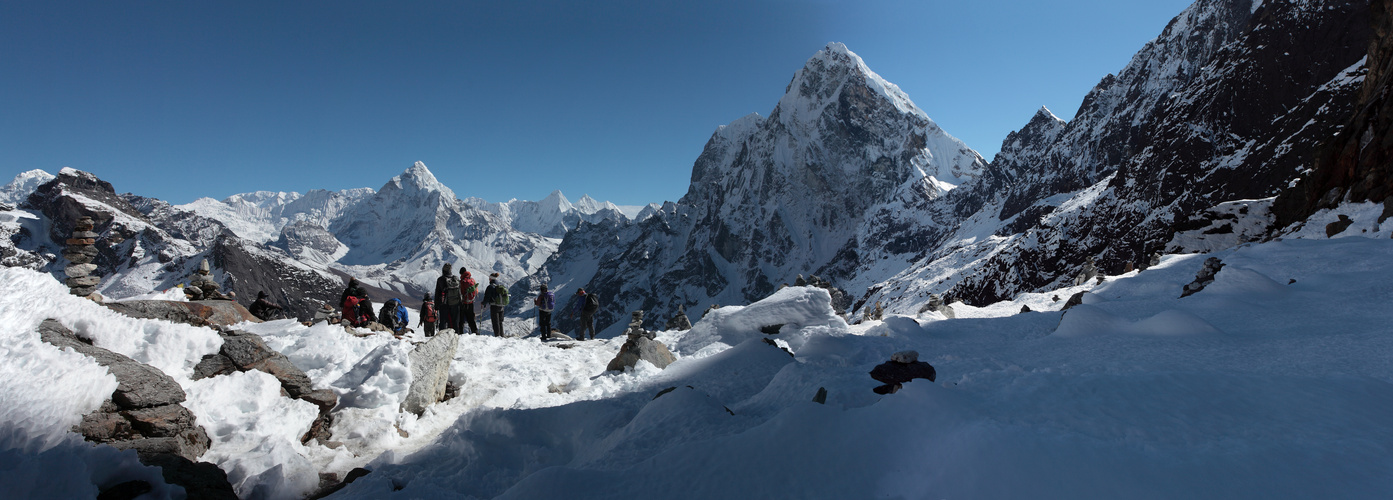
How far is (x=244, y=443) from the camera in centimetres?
637

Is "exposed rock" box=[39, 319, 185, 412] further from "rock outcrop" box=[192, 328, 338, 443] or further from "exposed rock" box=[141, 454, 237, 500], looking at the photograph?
"rock outcrop" box=[192, 328, 338, 443]

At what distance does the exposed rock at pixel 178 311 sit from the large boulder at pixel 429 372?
3220 mm

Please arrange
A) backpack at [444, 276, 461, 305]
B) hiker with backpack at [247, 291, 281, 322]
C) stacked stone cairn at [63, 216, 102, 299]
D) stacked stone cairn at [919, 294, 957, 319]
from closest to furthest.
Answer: stacked stone cairn at [63, 216, 102, 299] < hiker with backpack at [247, 291, 281, 322] < backpack at [444, 276, 461, 305] < stacked stone cairn at [919, 294, 957, 319]

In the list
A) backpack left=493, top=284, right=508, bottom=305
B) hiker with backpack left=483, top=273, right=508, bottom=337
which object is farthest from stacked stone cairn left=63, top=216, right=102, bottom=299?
backpack left=493, top=284, right=508, bottom=305

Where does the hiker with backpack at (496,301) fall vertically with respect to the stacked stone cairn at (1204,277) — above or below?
above

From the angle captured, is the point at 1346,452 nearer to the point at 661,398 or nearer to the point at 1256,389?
the point at 1256,389

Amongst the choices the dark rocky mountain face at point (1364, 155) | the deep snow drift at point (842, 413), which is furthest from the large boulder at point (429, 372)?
the dark rocky mountain face at point (1364, 155)

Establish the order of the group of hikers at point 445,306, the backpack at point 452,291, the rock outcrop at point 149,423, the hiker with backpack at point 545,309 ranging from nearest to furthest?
1. the rock outcrop at point 149,423
2. the group of hikers at point 445,306
3. the backpack at point 452,291
4. the hiker with backpack at point 545,309

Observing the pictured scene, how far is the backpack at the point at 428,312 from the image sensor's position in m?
18.2

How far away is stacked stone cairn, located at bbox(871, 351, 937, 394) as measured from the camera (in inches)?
266

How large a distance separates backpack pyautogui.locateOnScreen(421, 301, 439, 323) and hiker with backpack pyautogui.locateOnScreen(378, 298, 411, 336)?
1.25m

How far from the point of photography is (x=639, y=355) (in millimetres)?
11461

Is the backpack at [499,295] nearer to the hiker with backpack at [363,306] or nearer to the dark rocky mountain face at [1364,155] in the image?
the hiker with backpack at [363,306]

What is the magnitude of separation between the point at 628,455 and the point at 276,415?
506 cm
